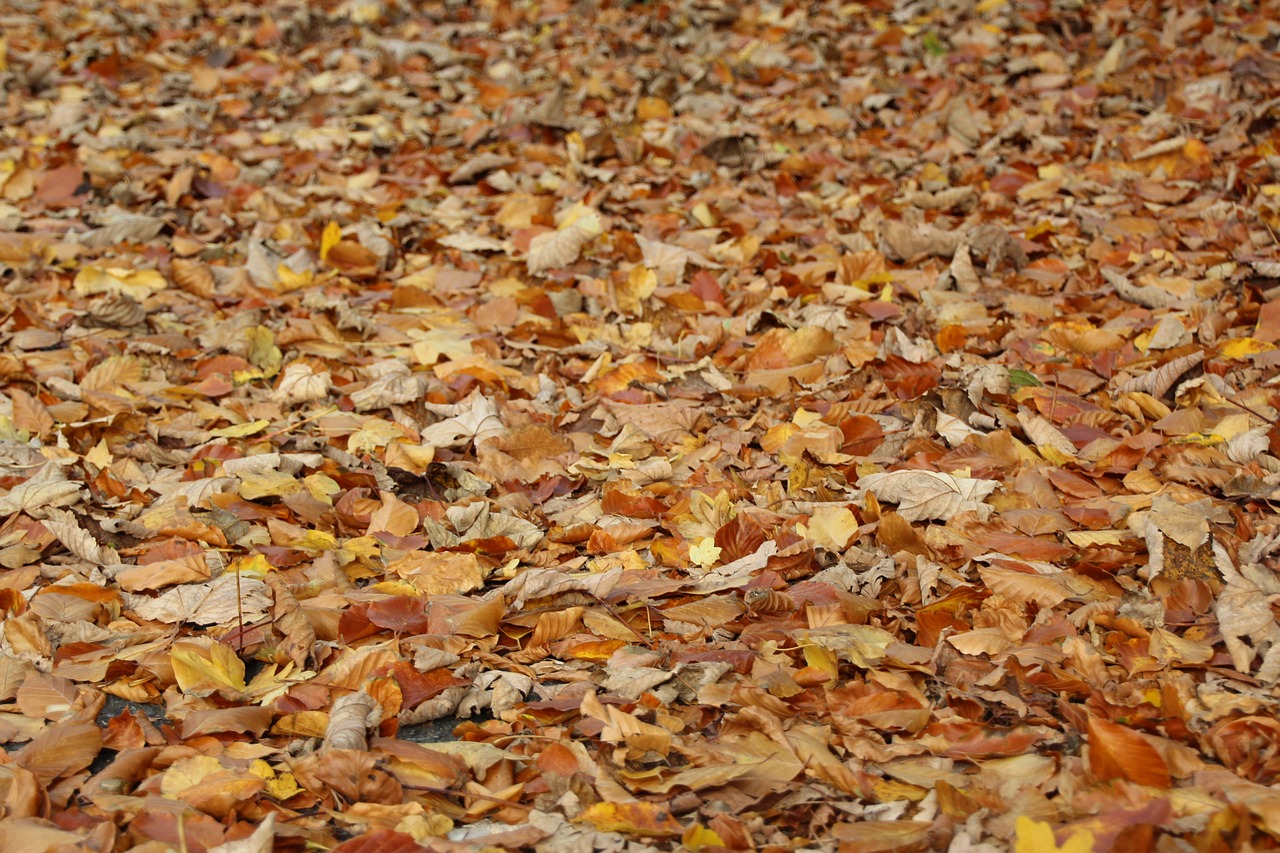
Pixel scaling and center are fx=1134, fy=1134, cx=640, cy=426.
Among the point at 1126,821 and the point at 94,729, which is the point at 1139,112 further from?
the point at 94,729

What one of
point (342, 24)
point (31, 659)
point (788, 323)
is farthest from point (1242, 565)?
point (342, 24)

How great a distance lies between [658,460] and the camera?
2.66 meters

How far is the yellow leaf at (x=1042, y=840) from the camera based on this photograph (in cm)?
148

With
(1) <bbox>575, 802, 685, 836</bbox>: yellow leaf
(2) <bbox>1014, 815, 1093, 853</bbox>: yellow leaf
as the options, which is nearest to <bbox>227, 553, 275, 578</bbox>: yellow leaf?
(1) <bbox>575, 802, 685, 836</bbox>: yellow leaf

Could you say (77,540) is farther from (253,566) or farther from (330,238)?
(330,238)

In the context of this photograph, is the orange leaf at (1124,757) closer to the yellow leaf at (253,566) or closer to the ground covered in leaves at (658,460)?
the ground covered in leaves at (658,460)

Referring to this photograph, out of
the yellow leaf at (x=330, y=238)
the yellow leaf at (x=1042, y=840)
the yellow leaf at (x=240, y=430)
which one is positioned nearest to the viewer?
the yellow leaf at (x=1042, y=840)

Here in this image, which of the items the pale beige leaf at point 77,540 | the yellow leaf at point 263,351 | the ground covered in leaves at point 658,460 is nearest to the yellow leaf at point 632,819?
the ground covered in leaves at point 658,460

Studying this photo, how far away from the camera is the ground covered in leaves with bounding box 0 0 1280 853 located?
1746mm

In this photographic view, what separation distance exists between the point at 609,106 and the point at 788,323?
227cm

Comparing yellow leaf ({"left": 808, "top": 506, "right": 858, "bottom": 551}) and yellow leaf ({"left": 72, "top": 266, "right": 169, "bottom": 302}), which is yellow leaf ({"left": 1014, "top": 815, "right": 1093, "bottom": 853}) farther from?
yellow leaf ({"left": 72, "top": 266, "right": 169, "bottom": 302})

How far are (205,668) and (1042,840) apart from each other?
140cm

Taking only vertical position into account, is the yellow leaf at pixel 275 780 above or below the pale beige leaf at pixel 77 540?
above

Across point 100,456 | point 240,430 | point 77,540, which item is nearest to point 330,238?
point 240,430
